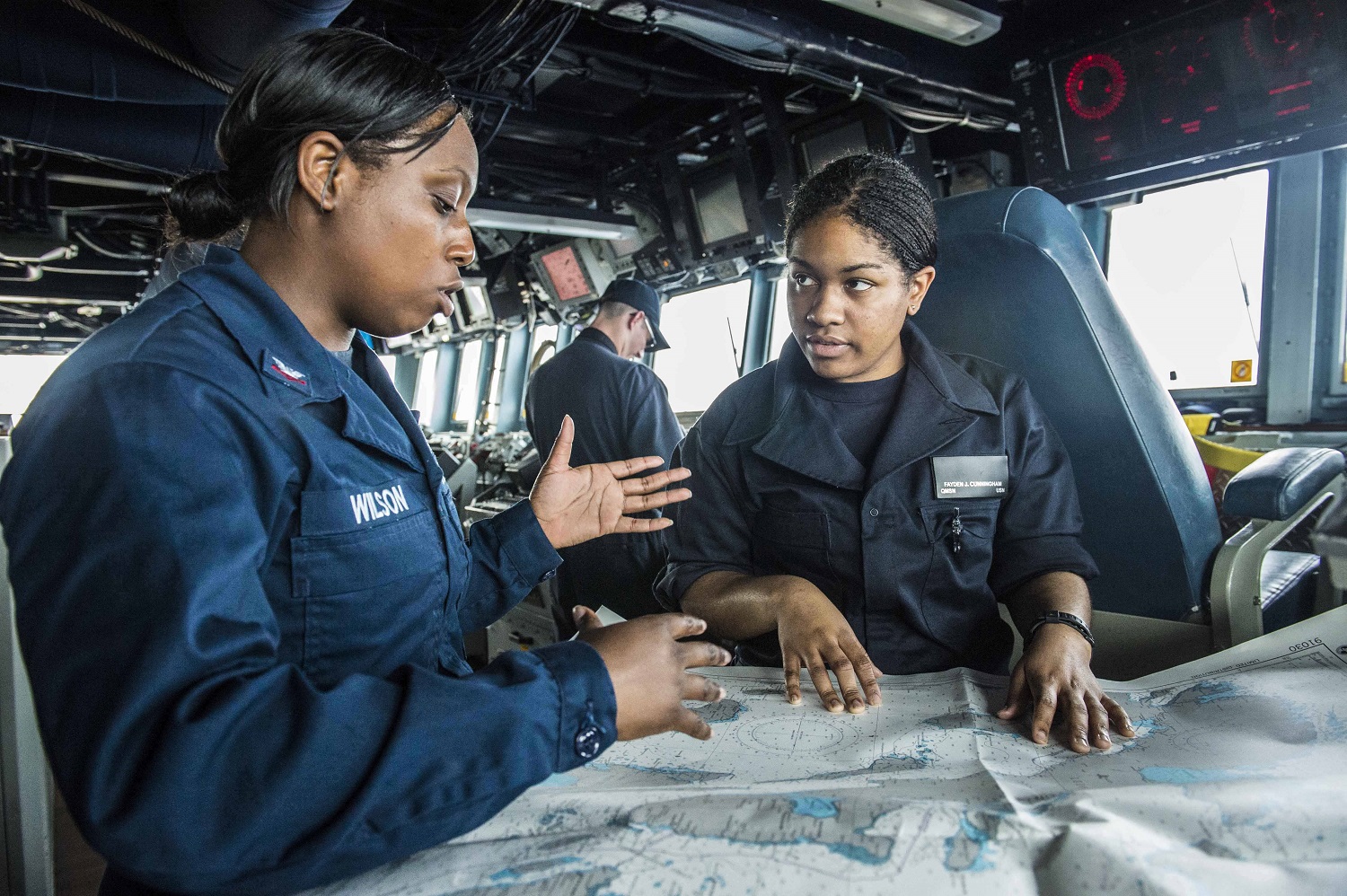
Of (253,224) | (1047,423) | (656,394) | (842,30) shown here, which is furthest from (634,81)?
(253,224)

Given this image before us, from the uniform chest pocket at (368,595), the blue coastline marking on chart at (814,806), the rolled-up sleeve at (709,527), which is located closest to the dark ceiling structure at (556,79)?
the uniform chest pocket at (368,595)

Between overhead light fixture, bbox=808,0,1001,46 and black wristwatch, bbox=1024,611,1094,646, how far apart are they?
6.82ft

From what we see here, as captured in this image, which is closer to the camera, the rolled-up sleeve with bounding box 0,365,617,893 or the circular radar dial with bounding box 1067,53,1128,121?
the rolled-up sleeve with bounding box 0,365,617,893

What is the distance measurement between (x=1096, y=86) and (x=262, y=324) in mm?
3031

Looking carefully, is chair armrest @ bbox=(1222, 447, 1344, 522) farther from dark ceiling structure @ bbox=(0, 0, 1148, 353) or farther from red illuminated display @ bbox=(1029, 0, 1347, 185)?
dark ceiling structure @ bbox=(0, 0, 1148, 353)

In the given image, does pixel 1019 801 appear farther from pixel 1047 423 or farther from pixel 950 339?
pixel 950 339

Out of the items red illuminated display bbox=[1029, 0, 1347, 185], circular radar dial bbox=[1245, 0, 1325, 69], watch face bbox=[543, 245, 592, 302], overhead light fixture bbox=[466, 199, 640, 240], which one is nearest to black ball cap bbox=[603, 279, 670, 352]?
overhead light fixture bbox=[466, 199, 640, 240]

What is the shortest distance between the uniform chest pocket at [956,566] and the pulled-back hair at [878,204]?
1.39ft

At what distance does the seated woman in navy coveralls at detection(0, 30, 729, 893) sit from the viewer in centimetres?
54

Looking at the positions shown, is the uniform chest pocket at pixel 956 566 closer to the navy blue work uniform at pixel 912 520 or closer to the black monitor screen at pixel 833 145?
the navy blue work uniform at pixel 912 520

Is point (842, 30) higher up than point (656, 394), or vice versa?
point (842, 30)

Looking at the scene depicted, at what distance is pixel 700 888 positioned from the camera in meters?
0.62

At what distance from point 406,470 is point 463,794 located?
1.25 ft

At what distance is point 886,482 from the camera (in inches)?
51.3
